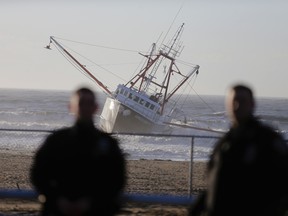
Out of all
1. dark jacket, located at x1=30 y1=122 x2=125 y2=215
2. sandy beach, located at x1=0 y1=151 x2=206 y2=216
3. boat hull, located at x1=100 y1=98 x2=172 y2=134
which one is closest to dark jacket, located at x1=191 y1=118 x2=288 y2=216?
dark jacket, located at x1=30 y1=122 x2=125 y2=215

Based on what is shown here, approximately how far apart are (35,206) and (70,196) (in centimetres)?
522

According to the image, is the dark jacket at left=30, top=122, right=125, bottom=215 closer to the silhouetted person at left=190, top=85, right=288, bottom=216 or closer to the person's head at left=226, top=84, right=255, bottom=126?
the silhouetted person at left=190, top=85, right=288, bottom=216

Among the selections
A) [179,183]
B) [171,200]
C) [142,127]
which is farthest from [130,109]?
[171,200]

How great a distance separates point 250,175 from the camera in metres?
3.67

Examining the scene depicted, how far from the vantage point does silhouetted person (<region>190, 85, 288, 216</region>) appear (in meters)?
3.67

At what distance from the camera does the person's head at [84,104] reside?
13.0 ft

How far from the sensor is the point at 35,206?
895 cm

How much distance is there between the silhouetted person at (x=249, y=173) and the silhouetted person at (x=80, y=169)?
Result: 0.64 m

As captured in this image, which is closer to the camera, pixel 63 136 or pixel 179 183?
pixel 63 136

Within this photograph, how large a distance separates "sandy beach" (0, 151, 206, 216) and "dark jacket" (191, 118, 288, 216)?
4.27m

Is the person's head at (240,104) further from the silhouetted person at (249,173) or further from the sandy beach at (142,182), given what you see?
the sandy beach at (142,182)

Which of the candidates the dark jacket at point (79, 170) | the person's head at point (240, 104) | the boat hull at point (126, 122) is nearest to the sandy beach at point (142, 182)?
the dark jacket at point (79, 170)

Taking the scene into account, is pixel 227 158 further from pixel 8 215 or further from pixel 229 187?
pixel 8 215

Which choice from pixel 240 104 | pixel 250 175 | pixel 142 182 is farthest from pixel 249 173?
pixel 142 182
